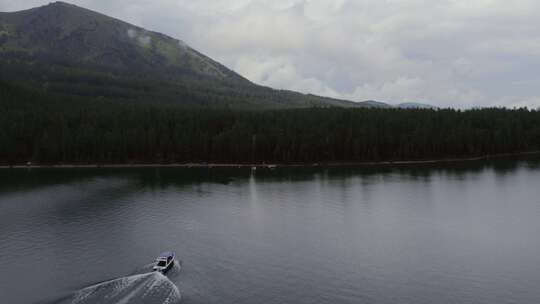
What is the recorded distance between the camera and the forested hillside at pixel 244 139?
542 ft

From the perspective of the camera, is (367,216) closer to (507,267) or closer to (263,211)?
(263,211)

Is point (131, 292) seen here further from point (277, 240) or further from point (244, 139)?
point (244, 139)

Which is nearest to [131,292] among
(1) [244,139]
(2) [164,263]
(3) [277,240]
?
(2) [164,263]

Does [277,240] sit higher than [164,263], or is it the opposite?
[164,263]

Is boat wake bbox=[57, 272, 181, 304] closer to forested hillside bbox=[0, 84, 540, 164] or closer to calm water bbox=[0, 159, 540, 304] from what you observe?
calm water bbox=[0, 159, 540, 304]

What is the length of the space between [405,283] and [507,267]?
14.5 m

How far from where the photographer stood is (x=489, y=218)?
83.6m

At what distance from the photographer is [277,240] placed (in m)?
70.4

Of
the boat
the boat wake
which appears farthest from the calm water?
the boat

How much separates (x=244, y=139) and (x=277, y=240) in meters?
98.6

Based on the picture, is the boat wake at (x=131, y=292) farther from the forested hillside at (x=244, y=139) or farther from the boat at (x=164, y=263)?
the forested hillside at (x=244, y=139)

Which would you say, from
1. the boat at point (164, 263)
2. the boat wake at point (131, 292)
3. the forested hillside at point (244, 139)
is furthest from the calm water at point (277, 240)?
the forested hillside at point (244, 139)

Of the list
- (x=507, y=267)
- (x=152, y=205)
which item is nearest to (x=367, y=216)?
(x=507, y=267)

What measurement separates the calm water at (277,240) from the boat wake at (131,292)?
0.20 metres
